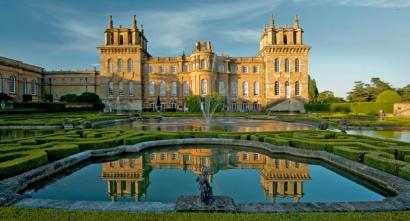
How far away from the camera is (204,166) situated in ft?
22.7

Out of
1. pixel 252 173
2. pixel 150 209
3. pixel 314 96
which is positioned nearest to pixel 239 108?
pixel 314 96

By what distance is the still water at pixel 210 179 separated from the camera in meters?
6.03

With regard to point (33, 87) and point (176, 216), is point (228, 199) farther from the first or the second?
point (33, 87)

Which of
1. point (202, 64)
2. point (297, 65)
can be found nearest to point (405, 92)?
point (297, 65)

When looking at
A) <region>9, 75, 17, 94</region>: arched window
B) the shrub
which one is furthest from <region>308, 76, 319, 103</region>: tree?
the shrub

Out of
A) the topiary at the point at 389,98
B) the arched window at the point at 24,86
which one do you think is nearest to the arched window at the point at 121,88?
the arched window at the point at 24,86

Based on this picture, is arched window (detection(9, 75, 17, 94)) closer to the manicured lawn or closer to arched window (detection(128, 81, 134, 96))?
arched window (detection(128, 81, 134, 96))

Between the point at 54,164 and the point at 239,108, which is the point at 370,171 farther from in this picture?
the point at 239,108

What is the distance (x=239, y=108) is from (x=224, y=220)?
43951 millimetres

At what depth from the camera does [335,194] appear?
625cm

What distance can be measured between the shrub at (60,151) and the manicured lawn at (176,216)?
4.67 metres

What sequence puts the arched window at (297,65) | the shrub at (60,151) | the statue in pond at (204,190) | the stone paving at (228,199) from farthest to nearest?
the arched window at (297,65), the shrub at (60,151), the statue in pond at (204,190), the stone paving at (228,199)

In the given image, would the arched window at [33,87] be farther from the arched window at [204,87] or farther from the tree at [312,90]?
the tree at [312,90]

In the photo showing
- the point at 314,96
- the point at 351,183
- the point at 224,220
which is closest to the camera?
the point at 224,220
